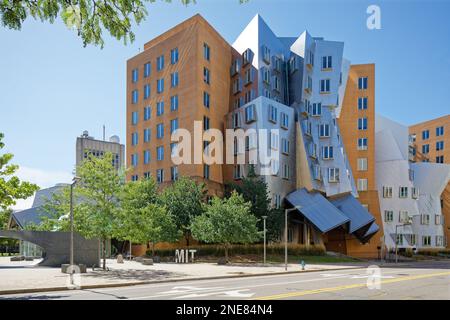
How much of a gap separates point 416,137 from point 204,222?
77038 millimetres

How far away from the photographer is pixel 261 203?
5503 cm

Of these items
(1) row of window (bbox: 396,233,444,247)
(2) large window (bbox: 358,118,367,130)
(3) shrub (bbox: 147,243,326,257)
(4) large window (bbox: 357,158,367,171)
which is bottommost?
(1) row of window (bbox: 396,233,444,247)

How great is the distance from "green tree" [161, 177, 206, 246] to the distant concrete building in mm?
88071

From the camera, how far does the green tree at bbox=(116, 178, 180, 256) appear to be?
113 ft

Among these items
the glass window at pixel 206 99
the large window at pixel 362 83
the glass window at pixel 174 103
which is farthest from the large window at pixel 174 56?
the large window at pixel 362 83

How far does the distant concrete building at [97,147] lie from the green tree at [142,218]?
89834 millimetres

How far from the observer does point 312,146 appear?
65750 mm

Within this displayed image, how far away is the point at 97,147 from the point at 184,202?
97766 mm

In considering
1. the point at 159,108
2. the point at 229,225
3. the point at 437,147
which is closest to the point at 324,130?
the point at 159,108

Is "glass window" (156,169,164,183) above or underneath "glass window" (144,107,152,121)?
underneath

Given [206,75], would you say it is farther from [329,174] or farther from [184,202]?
[329,174]

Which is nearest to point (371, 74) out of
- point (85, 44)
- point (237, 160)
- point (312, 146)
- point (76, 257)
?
point (312, 146)

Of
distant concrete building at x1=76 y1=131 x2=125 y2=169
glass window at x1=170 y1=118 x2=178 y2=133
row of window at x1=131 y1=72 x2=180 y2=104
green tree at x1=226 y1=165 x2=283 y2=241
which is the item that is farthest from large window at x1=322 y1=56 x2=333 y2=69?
distant concrete building at x1=76 y1=131 x2=125 y2=169

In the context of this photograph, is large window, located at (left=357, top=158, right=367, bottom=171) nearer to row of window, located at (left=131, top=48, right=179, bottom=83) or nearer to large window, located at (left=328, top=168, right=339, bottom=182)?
large window, located at (left=328, top=168, right=339, bottom=182)
